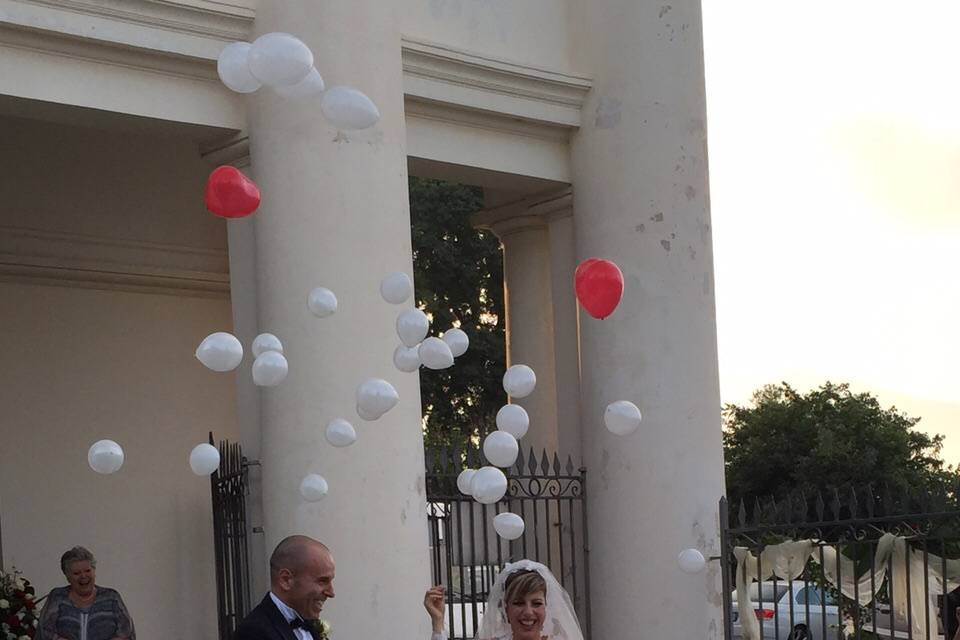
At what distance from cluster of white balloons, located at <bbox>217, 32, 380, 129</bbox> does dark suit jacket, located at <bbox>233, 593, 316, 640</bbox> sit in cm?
266

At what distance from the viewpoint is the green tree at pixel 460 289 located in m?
25.2

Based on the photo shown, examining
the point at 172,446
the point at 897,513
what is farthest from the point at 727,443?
the point at 897,513

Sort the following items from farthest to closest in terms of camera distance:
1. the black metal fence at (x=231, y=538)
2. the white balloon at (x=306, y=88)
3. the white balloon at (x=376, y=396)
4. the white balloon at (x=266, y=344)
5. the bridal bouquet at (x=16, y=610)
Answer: the bridal bouquet at (x=16, y=610) → the black metal fence at (x=231, y=538) → the white balloon at (x=266, y=344) → the white balloon at (x=376, y=396) → the white balloon at (x=306, y=88)

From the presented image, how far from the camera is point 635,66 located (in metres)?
12.6

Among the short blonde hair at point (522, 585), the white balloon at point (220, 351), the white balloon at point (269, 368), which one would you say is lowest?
the short blonde hair at point (522, 585)

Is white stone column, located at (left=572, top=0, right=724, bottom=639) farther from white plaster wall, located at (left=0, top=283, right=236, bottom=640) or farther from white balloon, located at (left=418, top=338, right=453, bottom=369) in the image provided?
white plaster wall, located at (left=0, top=283, right=236, bottom=640)

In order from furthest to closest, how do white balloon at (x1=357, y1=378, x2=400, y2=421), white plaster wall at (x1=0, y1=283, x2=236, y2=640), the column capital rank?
white plaster wall at (x1=0, y1=283, x2=236, y2=640), the column capital, white balloon at (x1=357, y1=378, x2=400, y2=421)

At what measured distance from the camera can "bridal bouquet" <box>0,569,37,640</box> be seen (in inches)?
463

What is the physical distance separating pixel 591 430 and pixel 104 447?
17.6 ft

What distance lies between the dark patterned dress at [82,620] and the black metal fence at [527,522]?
242 cm

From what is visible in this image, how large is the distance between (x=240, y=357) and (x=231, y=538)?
367 cm

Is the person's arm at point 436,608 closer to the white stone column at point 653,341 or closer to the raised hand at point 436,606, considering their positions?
the raised hand at point 436,606

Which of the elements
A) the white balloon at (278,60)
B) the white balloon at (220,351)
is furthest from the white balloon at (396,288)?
the white balloon at (278,60)

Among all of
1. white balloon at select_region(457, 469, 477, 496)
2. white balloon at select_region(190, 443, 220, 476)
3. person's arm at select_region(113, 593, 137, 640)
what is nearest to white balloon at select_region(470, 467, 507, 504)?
white balloon at select_region(457, 469, 477, 496)
